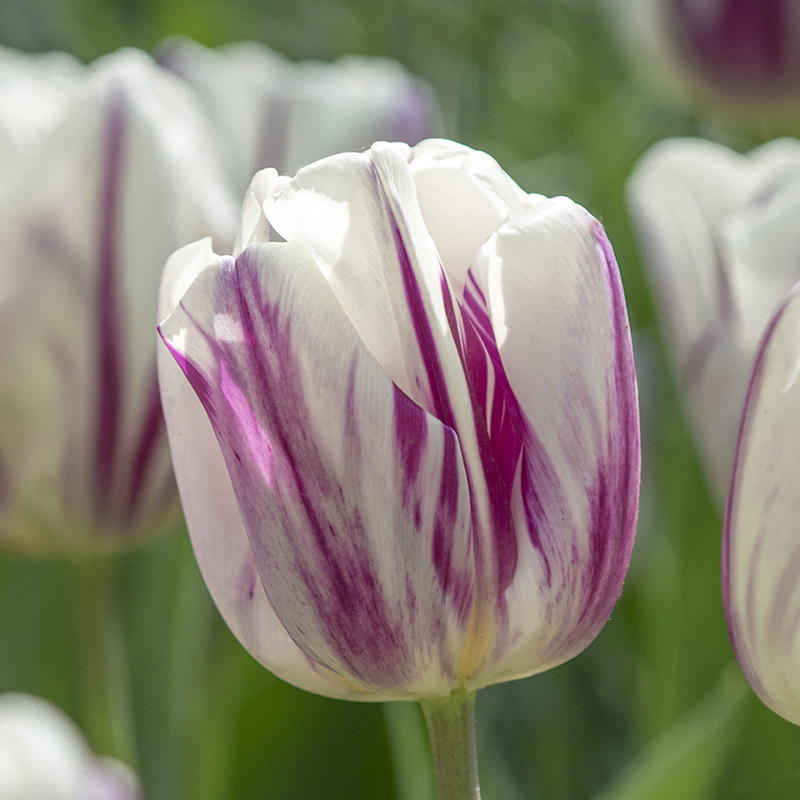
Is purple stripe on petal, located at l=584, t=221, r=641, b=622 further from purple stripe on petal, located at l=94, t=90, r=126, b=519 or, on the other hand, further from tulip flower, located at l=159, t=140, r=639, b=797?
purple stripe on petal, located at l=94, t=90, r=126, b=519

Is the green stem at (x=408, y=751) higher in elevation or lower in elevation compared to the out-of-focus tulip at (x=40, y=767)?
lower

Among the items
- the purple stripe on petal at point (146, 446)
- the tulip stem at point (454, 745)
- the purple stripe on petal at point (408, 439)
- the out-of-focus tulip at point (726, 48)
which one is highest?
the purple stripe on petal at point (408, 439)

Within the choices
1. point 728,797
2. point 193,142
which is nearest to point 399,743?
point 728,797

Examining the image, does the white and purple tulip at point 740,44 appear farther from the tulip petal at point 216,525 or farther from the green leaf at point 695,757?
the tulip petal at point 216,525

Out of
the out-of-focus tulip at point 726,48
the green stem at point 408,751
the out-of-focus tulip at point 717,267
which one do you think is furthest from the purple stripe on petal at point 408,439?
the out-of-focus tulip at point 726,48

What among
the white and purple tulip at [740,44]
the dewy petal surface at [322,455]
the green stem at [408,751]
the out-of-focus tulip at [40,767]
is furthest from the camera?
the white and purple tulip at [740,44]

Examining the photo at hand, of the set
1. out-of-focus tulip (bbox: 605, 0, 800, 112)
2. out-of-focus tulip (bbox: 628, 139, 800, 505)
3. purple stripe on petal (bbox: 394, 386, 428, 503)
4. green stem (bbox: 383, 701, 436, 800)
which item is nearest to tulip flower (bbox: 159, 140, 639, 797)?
purple stripe on petal (bbox: 394, 386, 428, 503)

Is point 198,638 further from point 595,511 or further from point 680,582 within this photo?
point 595,511
